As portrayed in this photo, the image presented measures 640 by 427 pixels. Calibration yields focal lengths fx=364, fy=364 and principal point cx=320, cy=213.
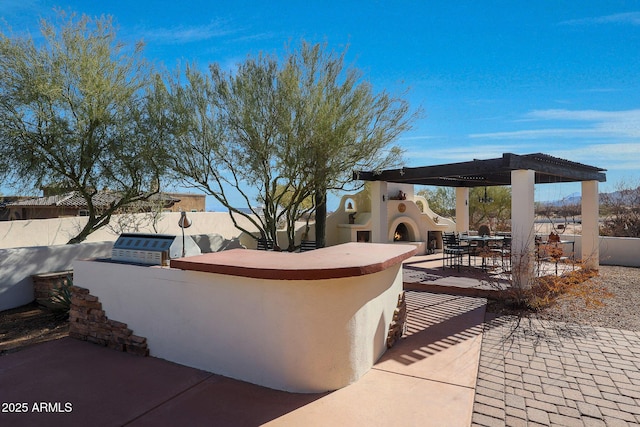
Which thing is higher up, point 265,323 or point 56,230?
point 56,230

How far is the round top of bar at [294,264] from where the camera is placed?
3744 mm

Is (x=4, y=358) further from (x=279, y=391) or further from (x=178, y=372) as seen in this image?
(x=279, y=391)

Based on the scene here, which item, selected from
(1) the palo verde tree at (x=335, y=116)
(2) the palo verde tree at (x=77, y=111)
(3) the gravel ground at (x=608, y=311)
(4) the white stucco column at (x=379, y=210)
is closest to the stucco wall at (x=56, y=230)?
(2) the palo verde tree at (x=77, y=111)

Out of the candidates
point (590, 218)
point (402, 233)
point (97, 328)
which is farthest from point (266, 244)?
point (590, 218)

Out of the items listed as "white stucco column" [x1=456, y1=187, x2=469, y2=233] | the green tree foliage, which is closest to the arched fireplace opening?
"white stucco column" [x1=456, y1=187, x2=469, y2=233]

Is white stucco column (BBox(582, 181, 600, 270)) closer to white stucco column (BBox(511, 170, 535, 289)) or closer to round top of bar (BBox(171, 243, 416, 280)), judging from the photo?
white stucco column (BBox(511, 170, 535, 289))

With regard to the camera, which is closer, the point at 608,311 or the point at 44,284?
the point at 608,311

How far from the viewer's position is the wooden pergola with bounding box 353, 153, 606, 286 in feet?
27.9

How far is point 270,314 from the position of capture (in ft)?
13.3

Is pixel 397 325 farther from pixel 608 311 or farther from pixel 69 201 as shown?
pixel 69 201

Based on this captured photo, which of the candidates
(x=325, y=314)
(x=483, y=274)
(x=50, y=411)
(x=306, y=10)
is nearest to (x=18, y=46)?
(x=306, y=10)

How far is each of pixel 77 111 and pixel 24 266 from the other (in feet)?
12.8

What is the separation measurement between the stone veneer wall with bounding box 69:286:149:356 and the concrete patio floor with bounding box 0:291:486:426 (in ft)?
0.48

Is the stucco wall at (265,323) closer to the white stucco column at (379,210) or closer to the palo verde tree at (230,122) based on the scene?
the palo verde tree at (230,122)
